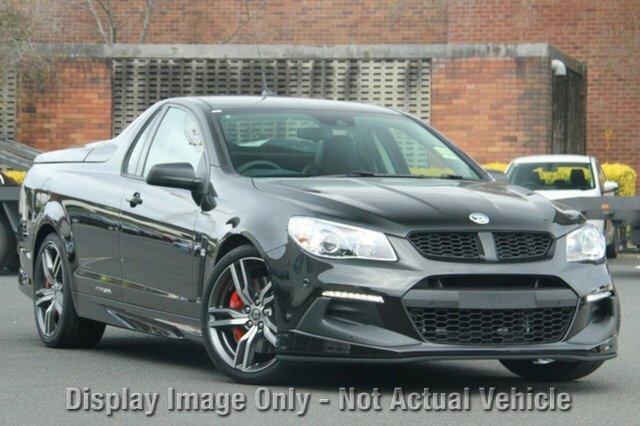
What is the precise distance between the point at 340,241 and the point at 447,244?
1.73 ft

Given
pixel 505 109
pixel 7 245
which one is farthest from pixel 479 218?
pixel 505 109

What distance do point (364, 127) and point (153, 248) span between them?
1.46m

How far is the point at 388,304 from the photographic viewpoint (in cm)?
821

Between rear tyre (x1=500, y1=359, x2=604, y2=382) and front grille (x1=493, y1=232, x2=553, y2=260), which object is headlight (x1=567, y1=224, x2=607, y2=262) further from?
rear tyre (x1=500, y1=359, x2=604, y2=382)

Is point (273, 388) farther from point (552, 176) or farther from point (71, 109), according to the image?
point (71, 109)

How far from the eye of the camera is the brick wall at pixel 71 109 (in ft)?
97.2

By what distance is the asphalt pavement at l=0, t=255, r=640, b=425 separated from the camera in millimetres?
7797

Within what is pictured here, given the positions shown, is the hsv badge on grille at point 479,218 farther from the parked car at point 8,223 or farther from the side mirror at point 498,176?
the parked car at point 8,223

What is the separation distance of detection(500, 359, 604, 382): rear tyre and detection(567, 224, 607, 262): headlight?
2.03ft

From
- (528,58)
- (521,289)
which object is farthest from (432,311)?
(528,58)

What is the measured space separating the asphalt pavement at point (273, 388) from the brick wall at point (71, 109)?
18107 millimetres

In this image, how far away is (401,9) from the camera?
36688 mm

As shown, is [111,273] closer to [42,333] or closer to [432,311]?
[42,333]

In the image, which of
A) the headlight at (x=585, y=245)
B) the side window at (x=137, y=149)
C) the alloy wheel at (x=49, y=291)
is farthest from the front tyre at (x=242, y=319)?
the alloy wheel at (x=49, y=291)
